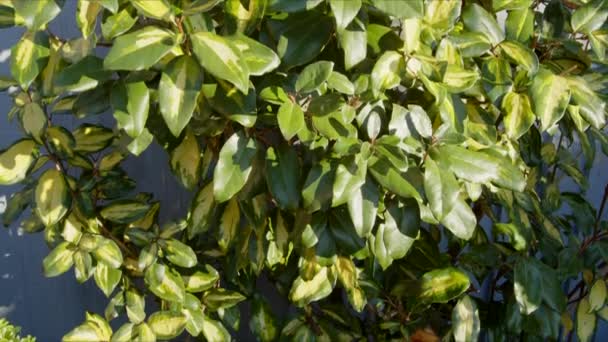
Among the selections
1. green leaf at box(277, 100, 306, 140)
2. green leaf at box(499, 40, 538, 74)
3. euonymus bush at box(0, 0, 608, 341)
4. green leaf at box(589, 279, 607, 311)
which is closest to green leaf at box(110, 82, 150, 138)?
euonymus bush at box(0, 0, 608, 341)

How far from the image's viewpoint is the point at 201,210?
1.58 meters

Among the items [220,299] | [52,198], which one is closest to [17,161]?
[52,198]

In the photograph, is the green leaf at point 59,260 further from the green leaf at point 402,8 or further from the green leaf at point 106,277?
the green leaf at point 402,8

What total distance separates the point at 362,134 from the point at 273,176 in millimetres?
198

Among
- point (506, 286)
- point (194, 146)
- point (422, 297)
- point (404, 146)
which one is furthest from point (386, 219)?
point (506, 286)

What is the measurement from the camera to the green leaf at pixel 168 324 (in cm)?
160

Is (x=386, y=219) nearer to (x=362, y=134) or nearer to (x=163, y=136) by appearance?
(x=362, y=134)

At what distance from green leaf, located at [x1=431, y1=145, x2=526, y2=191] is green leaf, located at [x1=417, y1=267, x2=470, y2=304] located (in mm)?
346

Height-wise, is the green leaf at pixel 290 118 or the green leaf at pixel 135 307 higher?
the green leaf at pixel 290 118

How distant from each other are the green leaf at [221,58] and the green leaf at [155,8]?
6 centimetres

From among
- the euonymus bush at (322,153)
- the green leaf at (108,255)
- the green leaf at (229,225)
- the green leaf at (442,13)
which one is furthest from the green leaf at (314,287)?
the green leaf at (442,13)

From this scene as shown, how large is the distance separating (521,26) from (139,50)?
0.83 m

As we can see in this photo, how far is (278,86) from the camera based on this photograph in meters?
1.33

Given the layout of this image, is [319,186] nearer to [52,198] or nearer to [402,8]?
[402,8]
